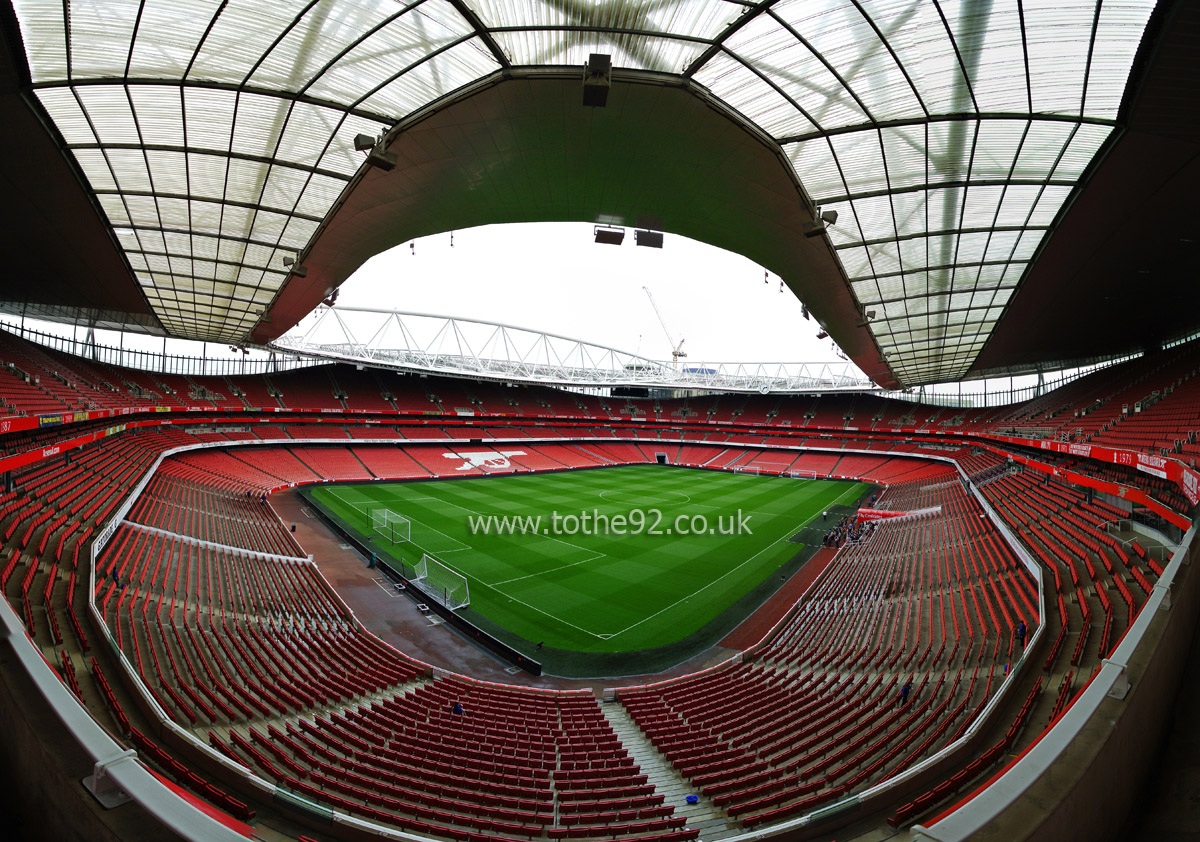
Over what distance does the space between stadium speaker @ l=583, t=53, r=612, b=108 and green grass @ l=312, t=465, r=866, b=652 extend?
14099mm

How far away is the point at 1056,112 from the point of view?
9.31 metres

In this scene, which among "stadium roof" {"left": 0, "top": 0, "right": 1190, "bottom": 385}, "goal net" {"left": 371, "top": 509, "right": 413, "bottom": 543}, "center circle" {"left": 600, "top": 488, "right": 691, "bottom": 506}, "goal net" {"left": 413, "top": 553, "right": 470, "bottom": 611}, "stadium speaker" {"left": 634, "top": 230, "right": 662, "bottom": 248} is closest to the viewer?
"stadium roof" {"left": 0, "top": 0, "right": 1190, "bottom": 385}

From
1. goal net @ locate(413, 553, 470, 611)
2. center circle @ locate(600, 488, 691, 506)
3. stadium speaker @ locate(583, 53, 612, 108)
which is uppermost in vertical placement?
stadium speaker @ locate(583, 53, 612, 108)

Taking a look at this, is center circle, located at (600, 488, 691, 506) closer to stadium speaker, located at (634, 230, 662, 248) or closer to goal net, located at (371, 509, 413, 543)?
goal net, located at (371, 509, 413, 543)

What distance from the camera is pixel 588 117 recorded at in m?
10.6

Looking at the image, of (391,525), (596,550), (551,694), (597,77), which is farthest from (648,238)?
(391,525)

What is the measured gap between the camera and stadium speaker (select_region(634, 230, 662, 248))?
53.0 ft

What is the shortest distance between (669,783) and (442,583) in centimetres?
1310

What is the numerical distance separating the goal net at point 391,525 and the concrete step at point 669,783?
17422mm

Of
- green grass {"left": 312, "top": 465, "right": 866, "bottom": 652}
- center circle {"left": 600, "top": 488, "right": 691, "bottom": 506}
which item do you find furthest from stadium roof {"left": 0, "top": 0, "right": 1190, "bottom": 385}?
center circle {"left": 600, "top": 488, "right": 691, "bottom": 506}

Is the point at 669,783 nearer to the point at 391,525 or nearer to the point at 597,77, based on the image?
the point at 597,77

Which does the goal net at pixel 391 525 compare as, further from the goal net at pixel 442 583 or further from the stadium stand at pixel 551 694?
the stadium stand at pixel 551 694

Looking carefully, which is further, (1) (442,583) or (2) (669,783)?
(1) (442,583)

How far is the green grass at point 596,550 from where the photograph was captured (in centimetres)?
1883
